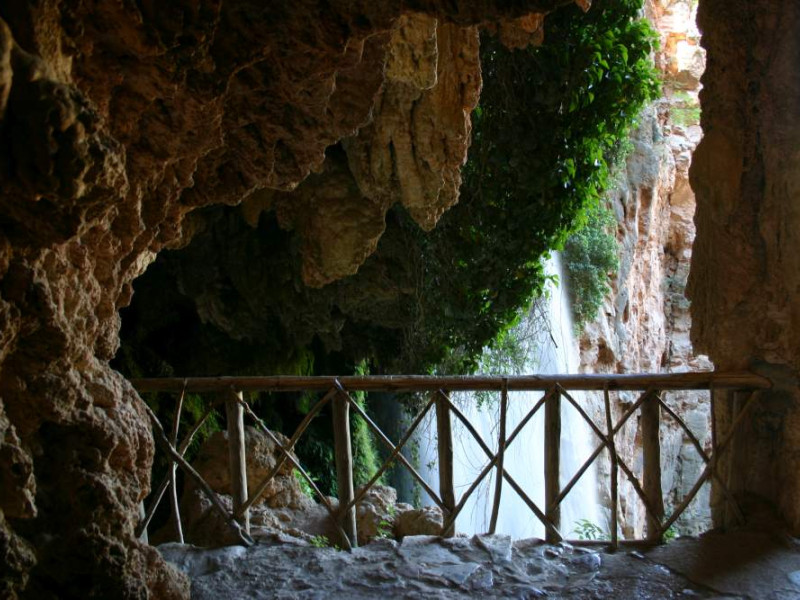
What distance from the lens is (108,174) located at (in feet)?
5.25

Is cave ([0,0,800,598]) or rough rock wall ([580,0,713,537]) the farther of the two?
rough rock wall ([580,0,713,537])

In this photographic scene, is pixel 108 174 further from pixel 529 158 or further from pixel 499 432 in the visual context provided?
pixel 529 158

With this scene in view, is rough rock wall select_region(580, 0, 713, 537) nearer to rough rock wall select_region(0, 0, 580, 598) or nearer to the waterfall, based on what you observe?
the waterfall

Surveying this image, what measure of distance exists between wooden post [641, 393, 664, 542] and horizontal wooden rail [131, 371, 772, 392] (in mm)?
130

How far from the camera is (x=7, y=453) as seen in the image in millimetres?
1805

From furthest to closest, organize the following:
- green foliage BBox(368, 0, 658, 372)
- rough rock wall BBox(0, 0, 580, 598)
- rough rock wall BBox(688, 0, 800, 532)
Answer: green foliage BBox(368, 0, 658, 372) → rough rock wall BBox(688, 0, 800, 532) → rough rock wall BBox(0, 0, 580, 598)

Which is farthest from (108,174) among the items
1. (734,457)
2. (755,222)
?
(734,457)

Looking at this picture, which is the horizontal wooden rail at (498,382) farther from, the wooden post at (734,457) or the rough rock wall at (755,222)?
the rough rock wall at (755,222)

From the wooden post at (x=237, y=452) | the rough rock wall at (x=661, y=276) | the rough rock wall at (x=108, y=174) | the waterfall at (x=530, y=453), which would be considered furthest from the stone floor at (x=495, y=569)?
the rough rock wall at (x=661, y=276)

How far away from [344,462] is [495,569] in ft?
3.17

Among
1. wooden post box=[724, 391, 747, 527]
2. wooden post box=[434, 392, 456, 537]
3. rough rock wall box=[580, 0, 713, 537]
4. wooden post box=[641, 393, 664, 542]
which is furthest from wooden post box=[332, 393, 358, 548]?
rough rock wall box=[580, 0, 713, 537]

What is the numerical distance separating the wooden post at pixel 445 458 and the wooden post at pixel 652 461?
101cm

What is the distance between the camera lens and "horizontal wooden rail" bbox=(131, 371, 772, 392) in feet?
12.4

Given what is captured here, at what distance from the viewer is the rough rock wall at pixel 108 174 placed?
154 centimetres
